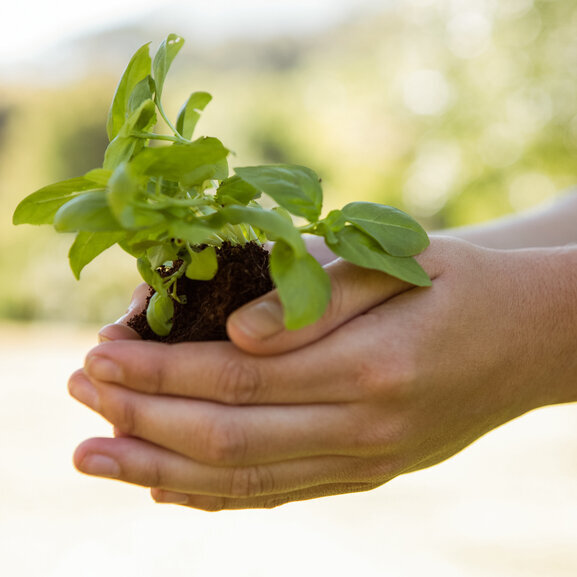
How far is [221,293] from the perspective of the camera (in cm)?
71

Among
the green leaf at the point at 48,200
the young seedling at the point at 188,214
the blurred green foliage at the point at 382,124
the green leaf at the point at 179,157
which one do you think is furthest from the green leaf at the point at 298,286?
the blurred green foliage at the point at 382,124

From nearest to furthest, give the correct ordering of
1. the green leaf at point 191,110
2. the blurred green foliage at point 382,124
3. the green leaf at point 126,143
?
1. the green leaf at point 126,143
2. the green leaf at point 191,110
3. the blurred green foliage at point 382,124

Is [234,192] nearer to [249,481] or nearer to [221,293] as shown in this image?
[221,293]

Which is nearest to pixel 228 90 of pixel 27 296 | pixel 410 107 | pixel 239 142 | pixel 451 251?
pixel 239 142

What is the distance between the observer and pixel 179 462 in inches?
26.0

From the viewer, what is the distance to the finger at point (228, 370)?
25.2 inches

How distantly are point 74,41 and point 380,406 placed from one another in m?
8.71

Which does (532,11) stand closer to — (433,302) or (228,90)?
(228,90)

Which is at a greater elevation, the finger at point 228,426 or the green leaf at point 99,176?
the green leaf at point 99,176

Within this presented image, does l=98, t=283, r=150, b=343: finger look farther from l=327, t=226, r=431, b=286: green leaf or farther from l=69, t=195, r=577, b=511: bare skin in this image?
l=327, t=226, r=431, b=286: green leaf

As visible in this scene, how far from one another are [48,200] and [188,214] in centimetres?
17

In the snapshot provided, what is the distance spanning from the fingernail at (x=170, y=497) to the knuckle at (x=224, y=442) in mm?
119

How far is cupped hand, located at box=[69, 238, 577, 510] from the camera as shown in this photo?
642mm

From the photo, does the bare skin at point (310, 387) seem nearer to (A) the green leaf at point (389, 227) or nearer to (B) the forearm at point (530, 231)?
(A) the green leaf at point (389, 227)
